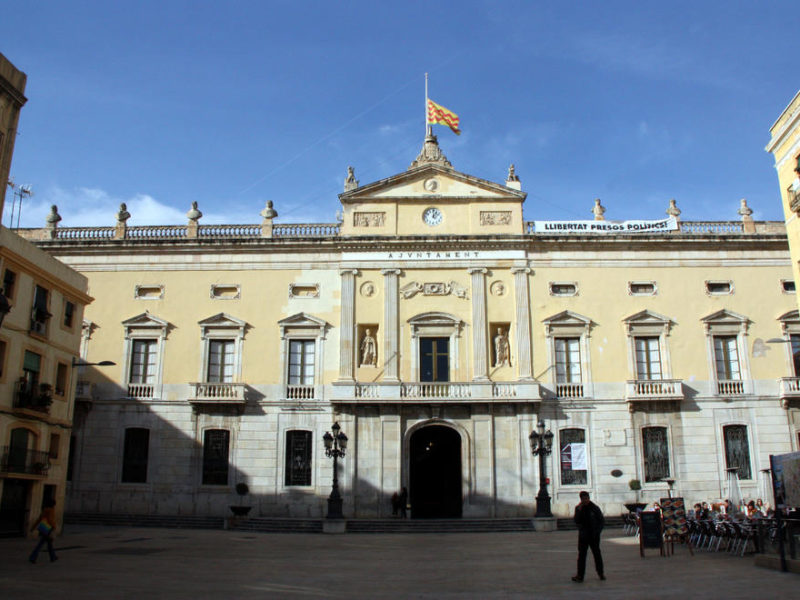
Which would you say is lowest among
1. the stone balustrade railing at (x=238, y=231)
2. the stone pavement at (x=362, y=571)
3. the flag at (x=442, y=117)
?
the stone pavement at (x=362, y=571)

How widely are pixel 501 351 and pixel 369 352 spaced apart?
18.7ft

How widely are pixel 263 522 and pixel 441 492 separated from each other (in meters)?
7.78

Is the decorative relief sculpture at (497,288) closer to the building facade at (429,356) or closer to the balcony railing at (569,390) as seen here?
the building facade at (429,356)

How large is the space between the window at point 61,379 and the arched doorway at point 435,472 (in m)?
13.8

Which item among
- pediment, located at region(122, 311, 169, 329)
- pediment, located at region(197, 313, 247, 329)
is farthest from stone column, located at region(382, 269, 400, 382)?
pediment, located at region(122, 311, 169, 329)

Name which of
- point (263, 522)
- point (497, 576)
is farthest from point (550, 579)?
point (263, 522)

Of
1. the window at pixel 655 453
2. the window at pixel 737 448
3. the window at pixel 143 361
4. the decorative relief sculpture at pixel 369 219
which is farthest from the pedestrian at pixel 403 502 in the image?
the window at pixel 737 448

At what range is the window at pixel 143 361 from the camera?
33250 millimetres

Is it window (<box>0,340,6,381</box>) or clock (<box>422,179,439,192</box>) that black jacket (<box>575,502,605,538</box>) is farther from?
clock (<box>422,179,439,192</box>)

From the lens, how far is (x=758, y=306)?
3322 centimetres

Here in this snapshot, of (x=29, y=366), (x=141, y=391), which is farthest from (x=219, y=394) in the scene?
(x=29, y=366)

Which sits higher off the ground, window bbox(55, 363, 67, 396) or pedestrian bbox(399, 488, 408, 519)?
window bbox(55, 363, 67, 396)

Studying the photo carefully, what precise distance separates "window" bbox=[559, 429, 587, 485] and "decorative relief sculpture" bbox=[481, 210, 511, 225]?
31.4ft

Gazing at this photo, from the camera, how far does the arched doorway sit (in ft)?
105
